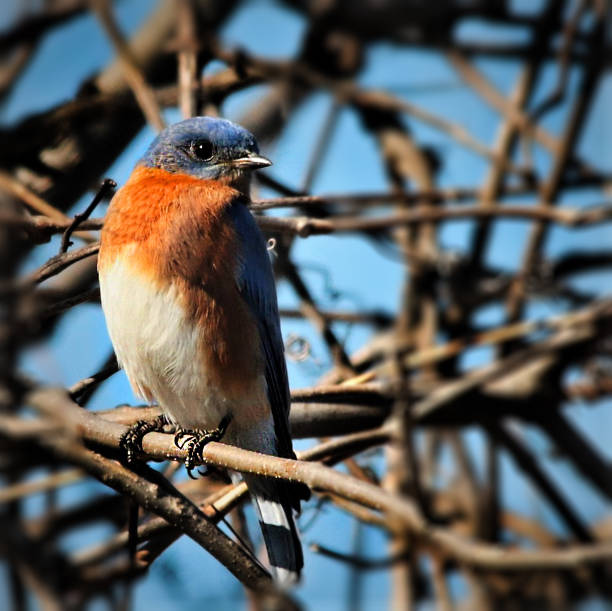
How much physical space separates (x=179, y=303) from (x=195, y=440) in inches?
14.0

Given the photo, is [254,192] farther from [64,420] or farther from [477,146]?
[477,146]

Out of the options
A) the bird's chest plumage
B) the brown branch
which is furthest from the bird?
the brown branch

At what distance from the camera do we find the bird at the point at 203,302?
7.02ft

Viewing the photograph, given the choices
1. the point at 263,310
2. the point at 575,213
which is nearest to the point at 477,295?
the point at 575,213

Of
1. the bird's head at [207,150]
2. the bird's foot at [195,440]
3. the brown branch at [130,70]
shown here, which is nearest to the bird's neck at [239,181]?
the bird's head at [207,150]

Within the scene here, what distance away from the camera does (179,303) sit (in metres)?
2.19

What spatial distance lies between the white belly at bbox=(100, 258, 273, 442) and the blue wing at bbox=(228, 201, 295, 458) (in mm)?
63

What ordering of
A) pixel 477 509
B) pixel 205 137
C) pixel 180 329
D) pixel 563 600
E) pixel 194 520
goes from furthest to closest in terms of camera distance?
1. pixel 477 509
2. pixel 563 600
3. pixel 205 137
4. pixel 180 329
5. pixel 194 520

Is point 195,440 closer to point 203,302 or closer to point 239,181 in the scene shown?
point 203,302

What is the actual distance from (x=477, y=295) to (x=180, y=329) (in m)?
2.46

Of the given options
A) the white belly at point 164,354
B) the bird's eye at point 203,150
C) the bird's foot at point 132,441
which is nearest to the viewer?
the bird's foot at point 132,441

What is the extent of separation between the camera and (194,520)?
5.36ft

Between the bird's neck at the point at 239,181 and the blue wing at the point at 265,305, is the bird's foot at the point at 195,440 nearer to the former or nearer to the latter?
the blue wing at the point at 265,305

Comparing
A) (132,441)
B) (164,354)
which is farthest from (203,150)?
(132,441)
